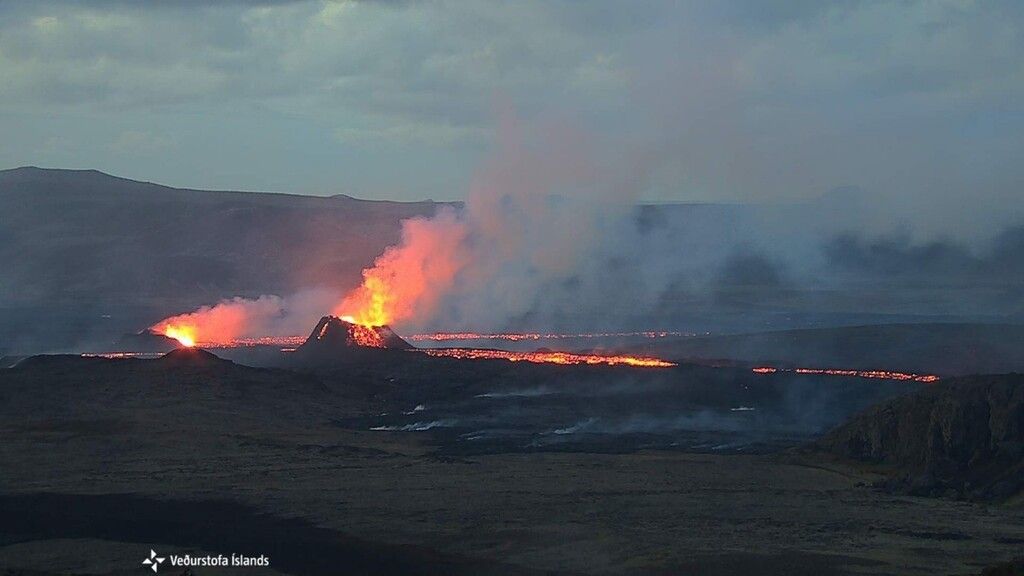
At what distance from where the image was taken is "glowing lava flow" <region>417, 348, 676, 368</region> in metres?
77.6

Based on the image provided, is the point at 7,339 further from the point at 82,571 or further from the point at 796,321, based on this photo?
the point at 82,571

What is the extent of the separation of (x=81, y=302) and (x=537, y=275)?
2371 inches

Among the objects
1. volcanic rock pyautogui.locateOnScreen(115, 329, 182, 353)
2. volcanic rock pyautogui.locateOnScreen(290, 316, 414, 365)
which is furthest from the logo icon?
volcanic rock pyautogui.locateOnScreen(115, 329, 182, 353)

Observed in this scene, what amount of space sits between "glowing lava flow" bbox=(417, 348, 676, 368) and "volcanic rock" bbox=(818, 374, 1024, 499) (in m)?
24.1

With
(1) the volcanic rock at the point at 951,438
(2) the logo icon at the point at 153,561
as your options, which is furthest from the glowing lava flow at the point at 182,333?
(2) the logo icon at the point at 153,561

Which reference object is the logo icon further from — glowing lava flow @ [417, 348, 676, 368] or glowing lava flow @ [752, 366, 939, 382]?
glowing lava flow @ [752, 366, 939, 382]

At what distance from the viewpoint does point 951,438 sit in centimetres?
4738

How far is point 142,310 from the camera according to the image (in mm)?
A: 146000

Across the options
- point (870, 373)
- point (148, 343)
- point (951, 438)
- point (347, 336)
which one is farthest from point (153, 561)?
point (148, 343)

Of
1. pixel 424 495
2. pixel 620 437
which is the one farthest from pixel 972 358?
pixel 424 495

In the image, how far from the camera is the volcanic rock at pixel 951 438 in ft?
148

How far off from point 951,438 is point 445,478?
1642 cm

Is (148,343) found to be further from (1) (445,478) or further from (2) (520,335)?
(1) (445,478)

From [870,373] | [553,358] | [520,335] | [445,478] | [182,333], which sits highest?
[182,333]
